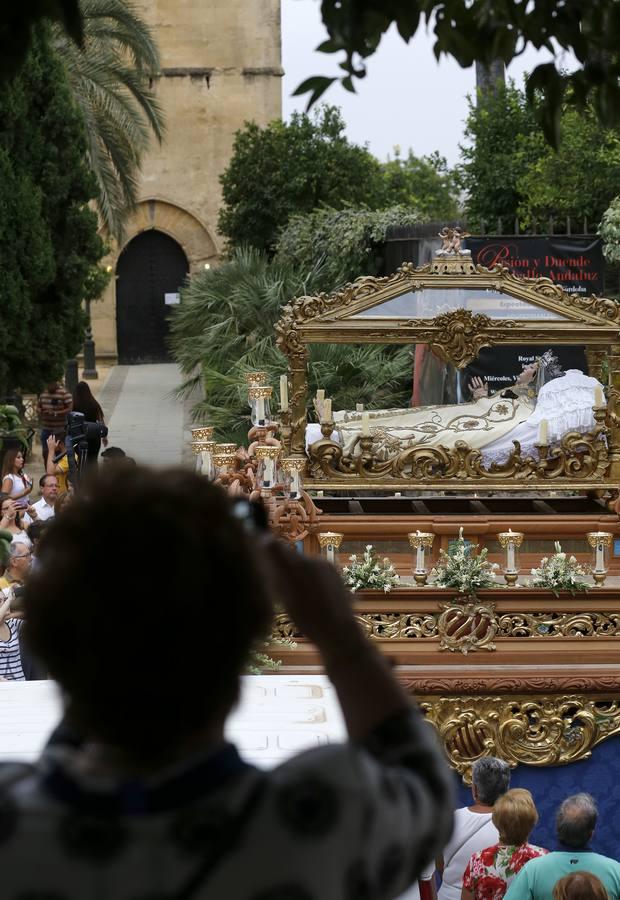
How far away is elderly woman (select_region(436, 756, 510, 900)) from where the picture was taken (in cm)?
575

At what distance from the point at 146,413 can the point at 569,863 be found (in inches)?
754

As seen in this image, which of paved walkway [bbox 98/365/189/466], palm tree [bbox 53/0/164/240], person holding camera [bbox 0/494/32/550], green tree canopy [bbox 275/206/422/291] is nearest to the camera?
person holding camera [bbox 0/494/32/550]

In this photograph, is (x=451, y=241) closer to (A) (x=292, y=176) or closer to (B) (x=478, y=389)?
(B) (x=478, y=389)

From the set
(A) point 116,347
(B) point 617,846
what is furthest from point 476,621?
(A) point 116,347

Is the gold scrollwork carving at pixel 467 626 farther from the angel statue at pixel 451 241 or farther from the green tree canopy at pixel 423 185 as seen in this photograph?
the green tree canopy at pixel 423 185

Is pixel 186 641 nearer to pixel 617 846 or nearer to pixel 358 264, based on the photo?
pixel 617 846

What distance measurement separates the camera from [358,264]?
20547mm

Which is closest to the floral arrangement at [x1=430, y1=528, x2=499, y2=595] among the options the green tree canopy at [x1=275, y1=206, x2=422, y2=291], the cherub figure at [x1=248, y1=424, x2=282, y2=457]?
the cherub figure at [x1=248, y1=424, x2=282, y2=457]

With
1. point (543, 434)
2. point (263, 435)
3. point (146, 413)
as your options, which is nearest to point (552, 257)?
point (543, 434)

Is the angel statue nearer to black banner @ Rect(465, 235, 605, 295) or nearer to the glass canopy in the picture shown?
the glass canopy

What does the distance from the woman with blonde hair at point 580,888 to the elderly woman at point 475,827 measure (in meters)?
1.33

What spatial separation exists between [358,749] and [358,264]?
19.0m

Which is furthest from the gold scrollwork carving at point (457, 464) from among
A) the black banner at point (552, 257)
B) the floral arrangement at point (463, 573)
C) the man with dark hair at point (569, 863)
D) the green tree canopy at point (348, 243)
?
the green tree canopy at point (348, 243)

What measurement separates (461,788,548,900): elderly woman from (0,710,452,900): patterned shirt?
360cm
